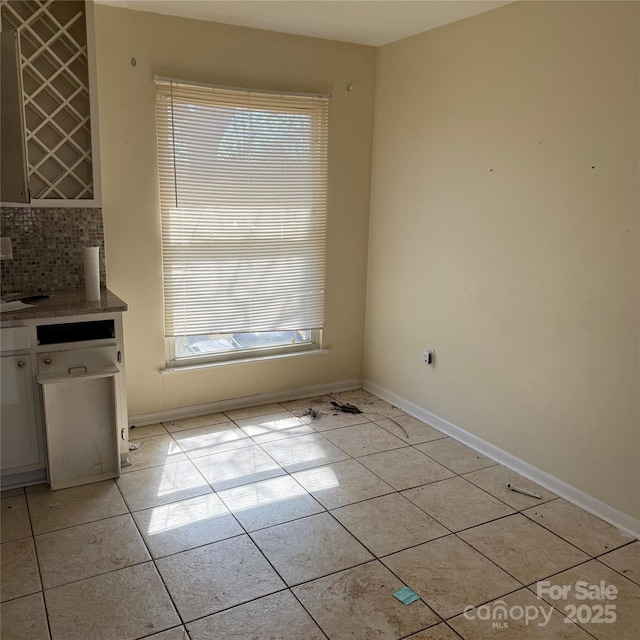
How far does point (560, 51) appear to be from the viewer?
2643 mm

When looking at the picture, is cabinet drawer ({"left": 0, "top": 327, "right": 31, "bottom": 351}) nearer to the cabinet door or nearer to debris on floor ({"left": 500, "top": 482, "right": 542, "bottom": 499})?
the cabinet door

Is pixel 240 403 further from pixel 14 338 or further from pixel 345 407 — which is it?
pixel 14 338

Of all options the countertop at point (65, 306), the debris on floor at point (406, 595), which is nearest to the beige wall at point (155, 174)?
the countertop at point (65, 306)

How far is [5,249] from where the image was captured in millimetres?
2961

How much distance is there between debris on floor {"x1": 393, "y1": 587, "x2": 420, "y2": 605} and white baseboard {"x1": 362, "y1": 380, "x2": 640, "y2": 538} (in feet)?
3.45

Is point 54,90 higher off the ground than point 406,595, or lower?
higher

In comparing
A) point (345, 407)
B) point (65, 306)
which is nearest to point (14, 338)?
point (65, 306)

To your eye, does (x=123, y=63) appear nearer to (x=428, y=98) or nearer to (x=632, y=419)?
(x=428, y=98)

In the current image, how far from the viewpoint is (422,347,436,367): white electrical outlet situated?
3620 mm

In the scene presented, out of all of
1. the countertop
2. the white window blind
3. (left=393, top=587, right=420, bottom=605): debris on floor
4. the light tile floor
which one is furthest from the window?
(left=393, top=587, right=420, bottom=605): debris on floor

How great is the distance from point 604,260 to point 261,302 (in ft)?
6.75

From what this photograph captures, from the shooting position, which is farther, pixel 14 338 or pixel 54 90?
pixel 54 90

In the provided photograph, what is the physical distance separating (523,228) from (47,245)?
2.44 metres

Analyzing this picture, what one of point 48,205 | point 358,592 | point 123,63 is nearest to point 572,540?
point 358,592
